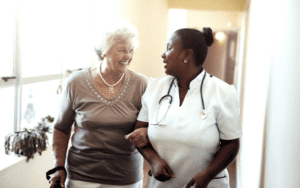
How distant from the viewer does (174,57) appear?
1082mm

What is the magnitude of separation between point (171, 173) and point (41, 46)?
2137 millimetres

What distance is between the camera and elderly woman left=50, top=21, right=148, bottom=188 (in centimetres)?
141

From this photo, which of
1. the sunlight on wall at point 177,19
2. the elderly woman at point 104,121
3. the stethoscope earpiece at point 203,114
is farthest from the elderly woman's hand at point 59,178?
the sunlight on wall at point 177,19

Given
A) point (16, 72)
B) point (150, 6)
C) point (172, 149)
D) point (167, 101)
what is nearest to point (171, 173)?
point (172, 149)

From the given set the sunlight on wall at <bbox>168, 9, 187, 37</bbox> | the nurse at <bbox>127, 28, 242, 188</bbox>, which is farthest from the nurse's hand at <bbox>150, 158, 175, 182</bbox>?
the sunlight on wall at <bbox>168, 9, 187, 37</bbox>

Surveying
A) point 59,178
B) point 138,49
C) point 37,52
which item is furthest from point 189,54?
A: point 138,49

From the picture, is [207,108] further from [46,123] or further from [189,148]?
[46,123]

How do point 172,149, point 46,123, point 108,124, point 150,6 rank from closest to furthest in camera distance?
point 172,149, point 108,124, point 46,123, point 150,6

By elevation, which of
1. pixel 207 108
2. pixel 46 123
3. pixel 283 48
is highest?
pixel 283 48

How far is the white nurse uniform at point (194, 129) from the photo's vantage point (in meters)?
1.04

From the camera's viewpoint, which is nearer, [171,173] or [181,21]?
[171,173]

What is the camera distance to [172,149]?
1073mm

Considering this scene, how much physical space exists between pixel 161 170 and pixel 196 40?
46 centimetres

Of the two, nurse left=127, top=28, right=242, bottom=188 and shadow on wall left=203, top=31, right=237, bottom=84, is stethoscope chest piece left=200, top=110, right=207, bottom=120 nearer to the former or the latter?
nurse left=127, top=28, right=242, bottom=188
